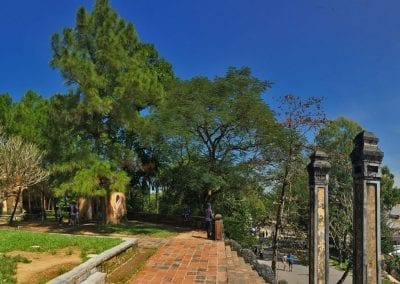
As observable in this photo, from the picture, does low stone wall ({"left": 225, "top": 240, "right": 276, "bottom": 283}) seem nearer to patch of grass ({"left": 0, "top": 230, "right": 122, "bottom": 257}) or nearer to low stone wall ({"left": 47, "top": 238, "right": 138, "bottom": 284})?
low stone wall ({"left": 47, "top": 238, "right": 138, "bottom": 284})

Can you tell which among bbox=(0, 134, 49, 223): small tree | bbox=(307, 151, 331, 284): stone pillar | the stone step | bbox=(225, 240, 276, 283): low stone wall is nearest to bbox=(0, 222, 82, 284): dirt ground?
the stone step

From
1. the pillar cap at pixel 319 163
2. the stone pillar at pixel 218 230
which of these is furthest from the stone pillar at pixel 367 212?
the stone pillar at pixel 218 230

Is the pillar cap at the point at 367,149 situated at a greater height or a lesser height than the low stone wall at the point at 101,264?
greater

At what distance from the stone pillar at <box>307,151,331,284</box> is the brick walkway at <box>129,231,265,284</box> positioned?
1.53m

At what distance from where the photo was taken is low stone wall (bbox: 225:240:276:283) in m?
9.79

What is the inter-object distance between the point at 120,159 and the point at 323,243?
560 inches

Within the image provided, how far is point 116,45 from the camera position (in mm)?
20141

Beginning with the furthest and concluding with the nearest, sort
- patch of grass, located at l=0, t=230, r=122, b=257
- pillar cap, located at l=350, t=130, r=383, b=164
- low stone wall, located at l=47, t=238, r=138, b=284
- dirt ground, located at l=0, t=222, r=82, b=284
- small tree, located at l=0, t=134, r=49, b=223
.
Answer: small tree, located at l=0, t=134, r=49, b=223 → patch of grass, located at l=0, t=230, r=122, b=257 → dirt ground, located at l=0, t=222, r=82, b=284 → low stone wall, located at l=47, t=238, r=138, b=284 → pillar cap, located at l=350, t=130, r=383, b=164

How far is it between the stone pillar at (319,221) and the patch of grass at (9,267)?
17.6ft

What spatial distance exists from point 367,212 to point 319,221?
1.99 metres

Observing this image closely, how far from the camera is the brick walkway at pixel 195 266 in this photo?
8.84 m

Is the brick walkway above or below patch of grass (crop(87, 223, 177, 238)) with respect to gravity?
above

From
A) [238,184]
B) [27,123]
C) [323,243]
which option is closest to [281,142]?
[238,184]

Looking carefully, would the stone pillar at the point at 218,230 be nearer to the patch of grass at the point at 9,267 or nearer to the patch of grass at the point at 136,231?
the patch of grass at the point at 136,231
